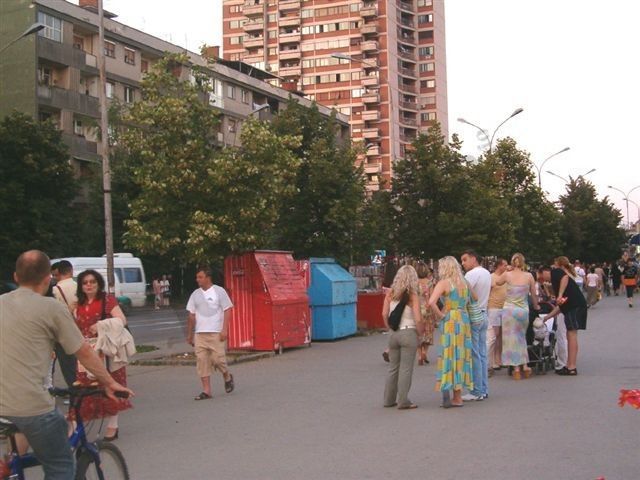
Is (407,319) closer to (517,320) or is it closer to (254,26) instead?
(517,320)

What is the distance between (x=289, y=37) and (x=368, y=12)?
10171 mm

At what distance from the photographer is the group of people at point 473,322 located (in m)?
10.2

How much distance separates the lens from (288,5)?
105312mm

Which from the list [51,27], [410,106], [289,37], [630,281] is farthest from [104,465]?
[410,106]

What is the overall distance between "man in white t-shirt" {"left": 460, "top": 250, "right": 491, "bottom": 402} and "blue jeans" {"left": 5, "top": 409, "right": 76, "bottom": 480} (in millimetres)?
6919

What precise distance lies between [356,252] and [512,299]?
1266 centimetres

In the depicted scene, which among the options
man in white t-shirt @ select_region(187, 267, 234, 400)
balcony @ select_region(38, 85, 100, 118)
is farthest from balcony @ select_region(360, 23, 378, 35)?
man in white t-shirt @ select_region(187, 267, 234, 400)

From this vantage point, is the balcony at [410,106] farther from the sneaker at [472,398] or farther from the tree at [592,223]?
the sneaker at [472,398]

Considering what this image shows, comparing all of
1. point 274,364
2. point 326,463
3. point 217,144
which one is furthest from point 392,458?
point 217,144

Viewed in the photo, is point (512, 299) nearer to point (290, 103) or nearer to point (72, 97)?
point (290, 103)

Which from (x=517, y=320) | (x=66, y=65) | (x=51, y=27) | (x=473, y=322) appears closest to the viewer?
(x=473, y=322)

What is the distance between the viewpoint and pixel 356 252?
2550 centimetres

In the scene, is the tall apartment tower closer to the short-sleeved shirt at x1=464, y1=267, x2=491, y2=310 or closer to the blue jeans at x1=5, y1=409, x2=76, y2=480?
the short-sleeved shirt at x1=464, y1=267, x2=491, y2=310

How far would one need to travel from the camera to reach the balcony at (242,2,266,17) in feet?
351
